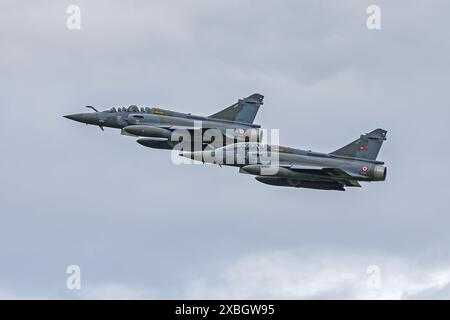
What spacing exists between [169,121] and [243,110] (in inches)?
200

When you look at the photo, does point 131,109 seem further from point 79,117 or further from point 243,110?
point 243,110

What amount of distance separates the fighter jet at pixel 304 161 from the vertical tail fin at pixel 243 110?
5.72m

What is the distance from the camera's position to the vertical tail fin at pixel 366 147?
7994 centimetres

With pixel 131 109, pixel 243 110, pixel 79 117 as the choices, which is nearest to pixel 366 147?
pixel 243 110

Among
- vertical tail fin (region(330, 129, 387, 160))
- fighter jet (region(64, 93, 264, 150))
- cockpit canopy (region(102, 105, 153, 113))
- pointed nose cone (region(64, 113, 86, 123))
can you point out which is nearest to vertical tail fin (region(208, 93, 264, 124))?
fighter jet (region(64, 93, 264, 150))

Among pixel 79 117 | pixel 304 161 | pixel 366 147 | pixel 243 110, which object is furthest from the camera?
pixel 243 110

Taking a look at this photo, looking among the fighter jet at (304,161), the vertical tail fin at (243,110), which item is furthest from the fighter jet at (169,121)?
the fighter jet at (304,161)

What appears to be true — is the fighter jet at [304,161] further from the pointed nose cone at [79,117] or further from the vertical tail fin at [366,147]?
the pointed nose cone at [79,117]

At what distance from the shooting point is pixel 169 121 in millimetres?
84438

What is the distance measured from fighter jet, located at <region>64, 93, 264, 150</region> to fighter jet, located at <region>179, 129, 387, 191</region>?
3.35 metres

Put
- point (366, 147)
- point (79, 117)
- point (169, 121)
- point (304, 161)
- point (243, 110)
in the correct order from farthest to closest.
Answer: point (243, 110)
point (79, 117)
point (169, 121)
point (366, 147)
point (304, 161)
